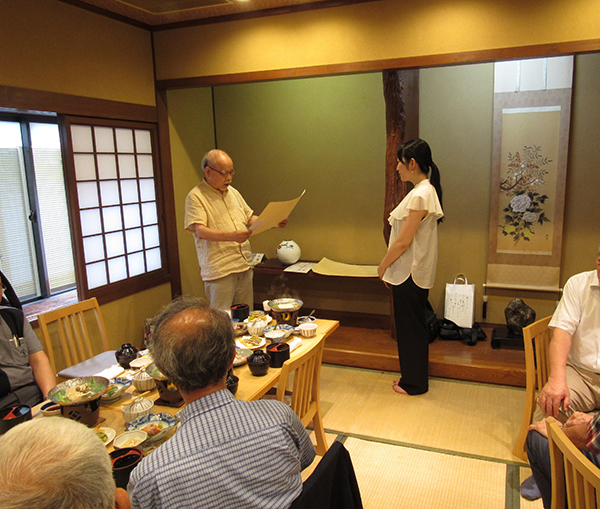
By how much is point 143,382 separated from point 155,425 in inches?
12.7

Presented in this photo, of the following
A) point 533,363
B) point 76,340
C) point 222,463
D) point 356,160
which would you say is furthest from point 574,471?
point 356,160

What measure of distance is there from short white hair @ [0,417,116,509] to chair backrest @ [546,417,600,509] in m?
1.02

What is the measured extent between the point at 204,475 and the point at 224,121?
4.09 m

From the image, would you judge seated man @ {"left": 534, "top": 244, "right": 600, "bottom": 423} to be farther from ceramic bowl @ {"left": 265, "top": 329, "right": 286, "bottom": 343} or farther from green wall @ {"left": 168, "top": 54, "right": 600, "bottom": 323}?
green wall @ {"left": 168, "top": 54, "right": 600, "bottom": 323}

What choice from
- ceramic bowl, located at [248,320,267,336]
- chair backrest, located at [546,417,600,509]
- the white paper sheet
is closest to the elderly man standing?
the white paper sheet

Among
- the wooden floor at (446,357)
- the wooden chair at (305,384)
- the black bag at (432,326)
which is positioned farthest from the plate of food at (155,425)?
the black bag at (432,326)

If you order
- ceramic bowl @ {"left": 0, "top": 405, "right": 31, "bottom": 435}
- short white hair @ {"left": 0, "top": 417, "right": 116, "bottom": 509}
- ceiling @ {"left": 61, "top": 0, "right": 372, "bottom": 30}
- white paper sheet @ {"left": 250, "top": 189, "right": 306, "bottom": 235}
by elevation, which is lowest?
ceramic bowl @ {"left": 0, "top": 405, "right": 31, "bottom": 435}

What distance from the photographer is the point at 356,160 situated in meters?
4.36

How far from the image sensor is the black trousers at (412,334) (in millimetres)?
3014

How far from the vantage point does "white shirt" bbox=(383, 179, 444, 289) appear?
110 inches

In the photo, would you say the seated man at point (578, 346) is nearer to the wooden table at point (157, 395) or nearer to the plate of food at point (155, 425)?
the wooden table at point (157, 395)

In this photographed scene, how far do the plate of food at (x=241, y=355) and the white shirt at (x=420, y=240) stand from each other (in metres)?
1.17

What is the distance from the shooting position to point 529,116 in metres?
3.75

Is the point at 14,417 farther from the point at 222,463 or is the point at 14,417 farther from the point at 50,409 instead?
the point at 222,463
